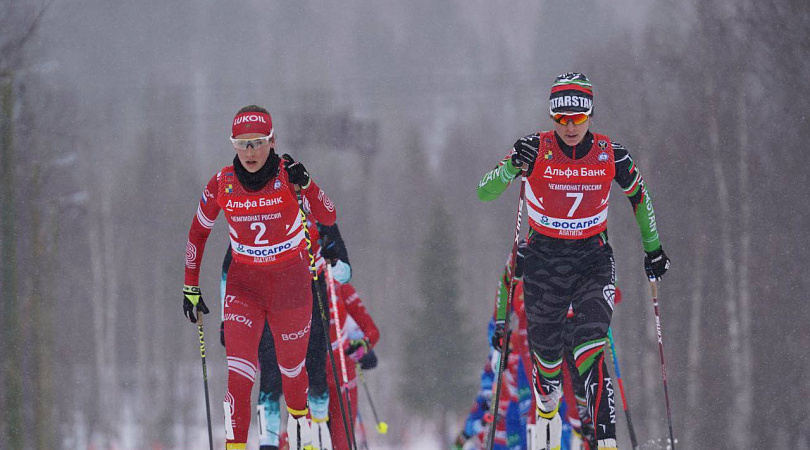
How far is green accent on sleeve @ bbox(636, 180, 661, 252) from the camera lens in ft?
17.4

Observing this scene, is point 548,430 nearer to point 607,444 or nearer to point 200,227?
point 607,444

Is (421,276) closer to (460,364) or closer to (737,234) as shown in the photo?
(460,364)

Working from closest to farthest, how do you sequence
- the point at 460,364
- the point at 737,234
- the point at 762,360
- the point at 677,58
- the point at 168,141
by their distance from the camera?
the point at 762,360 < the point at 737,234 < the point at 677,58 < the point at 460,364 < the point at 168,141

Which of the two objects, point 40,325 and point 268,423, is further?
point 40,325

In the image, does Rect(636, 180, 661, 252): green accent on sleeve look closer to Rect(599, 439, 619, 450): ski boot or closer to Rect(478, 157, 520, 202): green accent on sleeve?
Rect(478, 157, 520, 202): green accent on sleeve

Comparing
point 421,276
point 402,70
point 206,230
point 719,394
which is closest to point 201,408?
point 421,276

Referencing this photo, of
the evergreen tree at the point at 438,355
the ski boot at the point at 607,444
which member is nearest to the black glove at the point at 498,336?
the ski boot at the point at 607,444

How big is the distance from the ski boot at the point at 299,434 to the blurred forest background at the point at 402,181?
9.04 m

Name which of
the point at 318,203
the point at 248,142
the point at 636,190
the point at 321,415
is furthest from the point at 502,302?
the point at 248,142

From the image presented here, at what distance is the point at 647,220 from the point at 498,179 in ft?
3.23

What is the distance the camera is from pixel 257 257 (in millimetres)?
5211

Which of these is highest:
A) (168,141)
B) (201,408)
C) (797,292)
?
(168,141)

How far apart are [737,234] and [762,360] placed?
2.29 meters

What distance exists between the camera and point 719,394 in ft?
48.9
